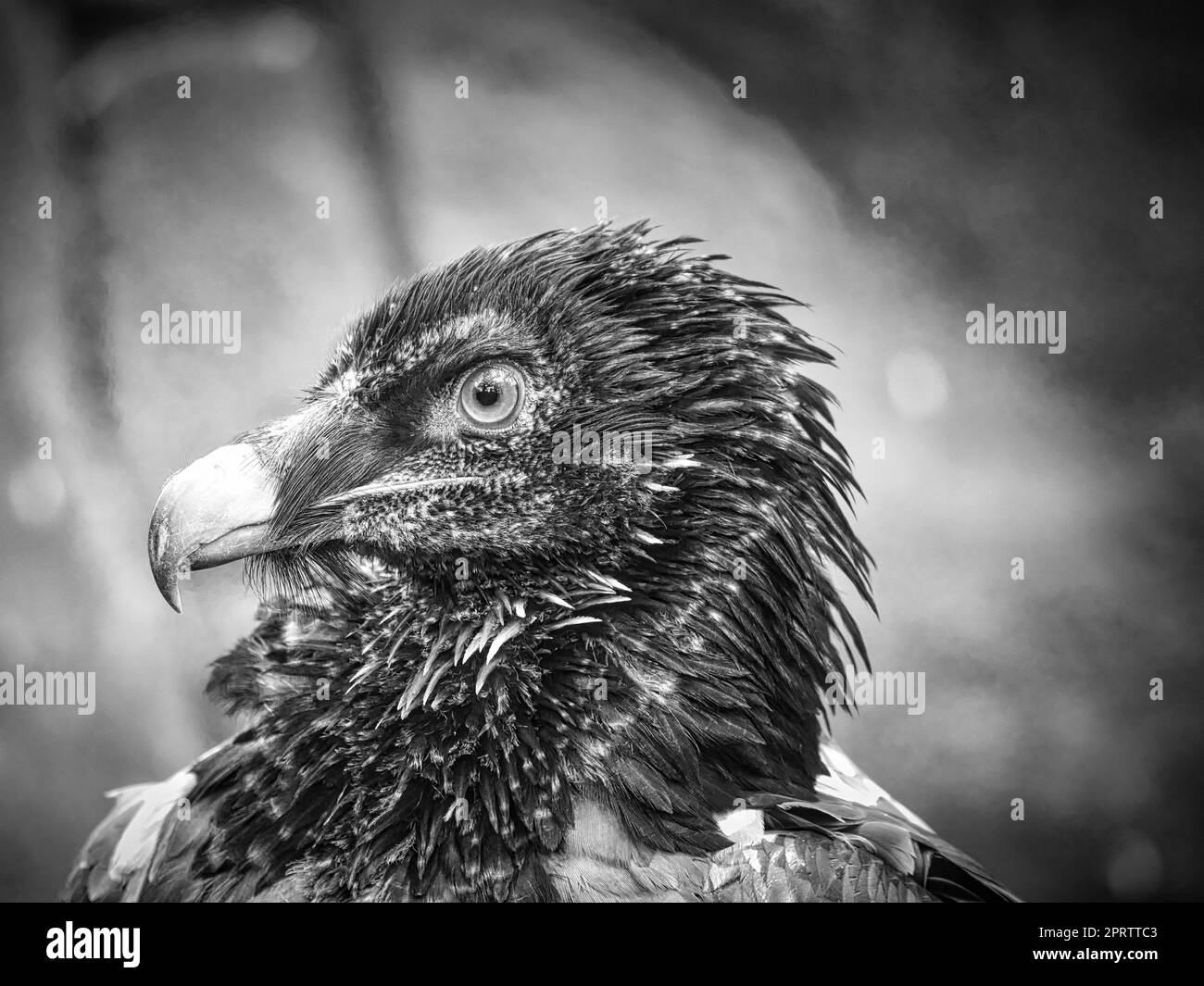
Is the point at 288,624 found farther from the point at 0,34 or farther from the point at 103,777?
the point at 0,34

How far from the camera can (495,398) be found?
6.38 feet

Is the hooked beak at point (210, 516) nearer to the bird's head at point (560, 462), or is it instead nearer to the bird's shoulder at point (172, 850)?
the bird's head at point (560, 462)

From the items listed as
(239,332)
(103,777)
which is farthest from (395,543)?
(103,777)

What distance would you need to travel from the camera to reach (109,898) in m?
2.23

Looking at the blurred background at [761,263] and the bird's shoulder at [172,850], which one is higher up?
the blurred background at [761,263]

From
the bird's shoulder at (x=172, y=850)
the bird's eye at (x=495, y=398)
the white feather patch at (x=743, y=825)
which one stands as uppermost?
the bird's eye at (x=495, y=398)

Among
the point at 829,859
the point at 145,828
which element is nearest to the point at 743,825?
the point at 829,859

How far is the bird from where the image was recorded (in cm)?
183

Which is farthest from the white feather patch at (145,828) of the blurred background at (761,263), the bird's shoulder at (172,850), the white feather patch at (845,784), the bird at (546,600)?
the white feather patch at (845,784)

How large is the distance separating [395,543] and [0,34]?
86.8 inches

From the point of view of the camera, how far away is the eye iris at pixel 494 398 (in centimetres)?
194

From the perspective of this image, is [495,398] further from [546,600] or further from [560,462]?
[546,600]

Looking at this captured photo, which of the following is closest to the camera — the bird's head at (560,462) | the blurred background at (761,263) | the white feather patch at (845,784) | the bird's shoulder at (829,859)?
the bird's shoulder at (829,859)

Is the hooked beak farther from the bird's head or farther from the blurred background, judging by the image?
the blurred background
